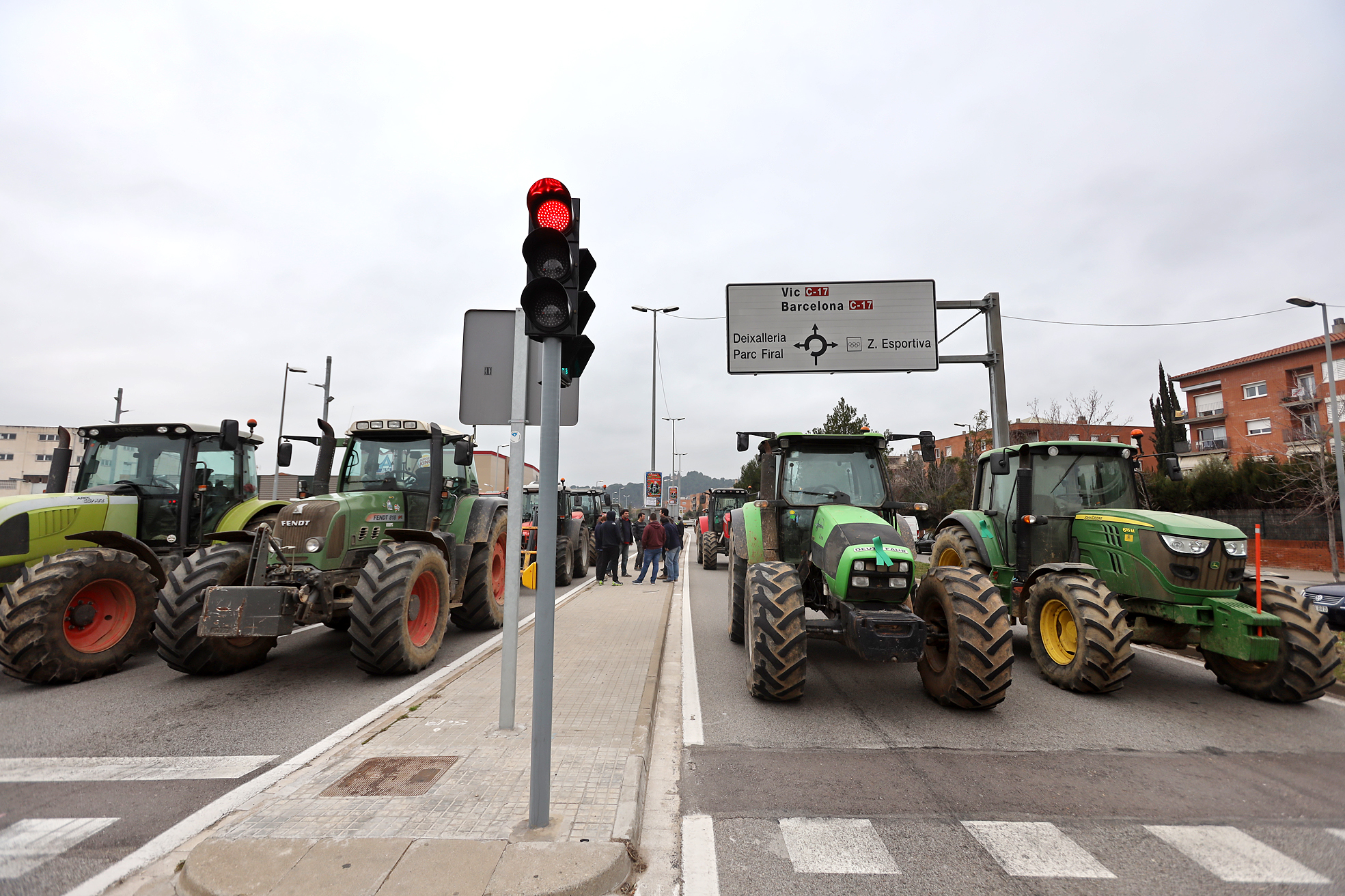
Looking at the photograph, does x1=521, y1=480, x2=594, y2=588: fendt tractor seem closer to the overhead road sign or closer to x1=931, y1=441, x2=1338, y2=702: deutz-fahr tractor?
the overhead road sign

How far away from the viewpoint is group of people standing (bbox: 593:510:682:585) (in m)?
15.6

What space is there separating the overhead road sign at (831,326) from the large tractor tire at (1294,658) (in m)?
6.47

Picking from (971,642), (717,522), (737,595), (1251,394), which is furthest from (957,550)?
(1251,394)

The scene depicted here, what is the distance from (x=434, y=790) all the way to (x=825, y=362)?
9781mm

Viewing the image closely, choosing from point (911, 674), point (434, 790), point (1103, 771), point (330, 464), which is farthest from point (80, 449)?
point (1103, 771)

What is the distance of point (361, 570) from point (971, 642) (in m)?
5.90

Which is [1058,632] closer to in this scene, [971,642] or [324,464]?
[971,642]

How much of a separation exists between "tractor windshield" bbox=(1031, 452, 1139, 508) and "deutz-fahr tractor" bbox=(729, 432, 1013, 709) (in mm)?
1499

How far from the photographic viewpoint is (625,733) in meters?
4.98

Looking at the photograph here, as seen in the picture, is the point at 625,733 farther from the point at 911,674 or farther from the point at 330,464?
the point at 330,464

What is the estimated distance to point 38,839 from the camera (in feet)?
11.5

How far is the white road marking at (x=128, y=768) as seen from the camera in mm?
4359

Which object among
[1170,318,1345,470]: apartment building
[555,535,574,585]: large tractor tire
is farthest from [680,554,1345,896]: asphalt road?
[1170,318,1345,470]: apartment building

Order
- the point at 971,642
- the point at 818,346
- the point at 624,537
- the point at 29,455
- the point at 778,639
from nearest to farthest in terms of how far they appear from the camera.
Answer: the point at 971,642
the point at 778,639
the point at 818,346
the point at 624,537
the point at 29,455
